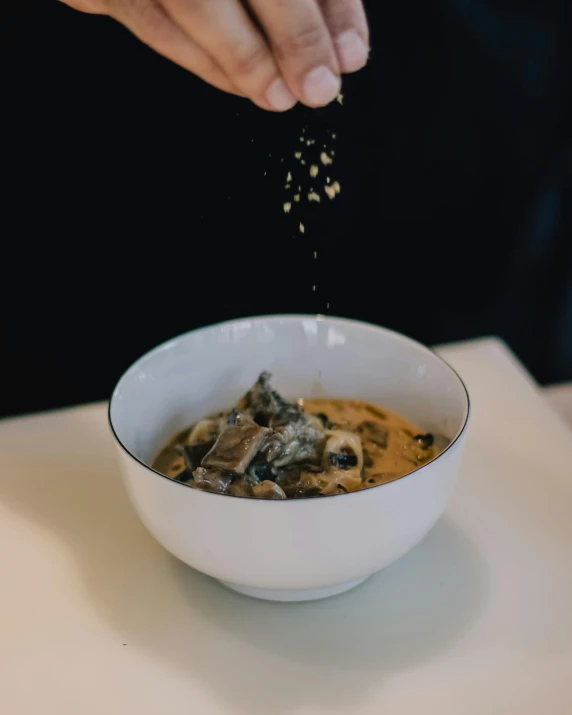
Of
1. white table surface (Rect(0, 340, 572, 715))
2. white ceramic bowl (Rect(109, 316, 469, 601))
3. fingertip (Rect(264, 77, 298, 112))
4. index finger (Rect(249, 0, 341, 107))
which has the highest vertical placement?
index finger (Rect(249, 0, 341, 107))

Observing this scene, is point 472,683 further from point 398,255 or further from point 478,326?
point 478,326

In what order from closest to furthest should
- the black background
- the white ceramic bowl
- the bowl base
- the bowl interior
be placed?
1. the white ceramic bowl
2. the bowl base
3. the bowl interior
4. the black background

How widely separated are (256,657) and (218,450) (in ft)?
0.85

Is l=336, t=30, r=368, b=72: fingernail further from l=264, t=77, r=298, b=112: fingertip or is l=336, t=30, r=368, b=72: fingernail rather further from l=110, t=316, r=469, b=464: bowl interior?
l=110, t=316, r=469, b=464: bowl interior

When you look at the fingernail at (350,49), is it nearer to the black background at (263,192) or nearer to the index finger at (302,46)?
the index finger at (302,46)

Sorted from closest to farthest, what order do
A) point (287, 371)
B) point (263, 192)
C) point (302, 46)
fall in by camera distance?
point (302, 46)
point (263, 192)
point (287, 371)

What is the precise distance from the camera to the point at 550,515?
3.70 feet

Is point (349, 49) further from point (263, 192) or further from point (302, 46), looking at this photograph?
point (263, 192)

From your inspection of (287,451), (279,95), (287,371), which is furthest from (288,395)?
(279,95)

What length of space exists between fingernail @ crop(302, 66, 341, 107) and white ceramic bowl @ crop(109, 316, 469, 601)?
0.42 m

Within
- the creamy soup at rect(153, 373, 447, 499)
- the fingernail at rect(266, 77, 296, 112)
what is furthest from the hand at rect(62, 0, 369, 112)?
the creamy soup at rect(153, 373, 447, 499)

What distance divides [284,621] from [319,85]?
2.09ft

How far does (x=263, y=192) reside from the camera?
1.18 meters

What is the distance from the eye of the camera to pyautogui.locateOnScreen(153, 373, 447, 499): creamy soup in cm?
98
